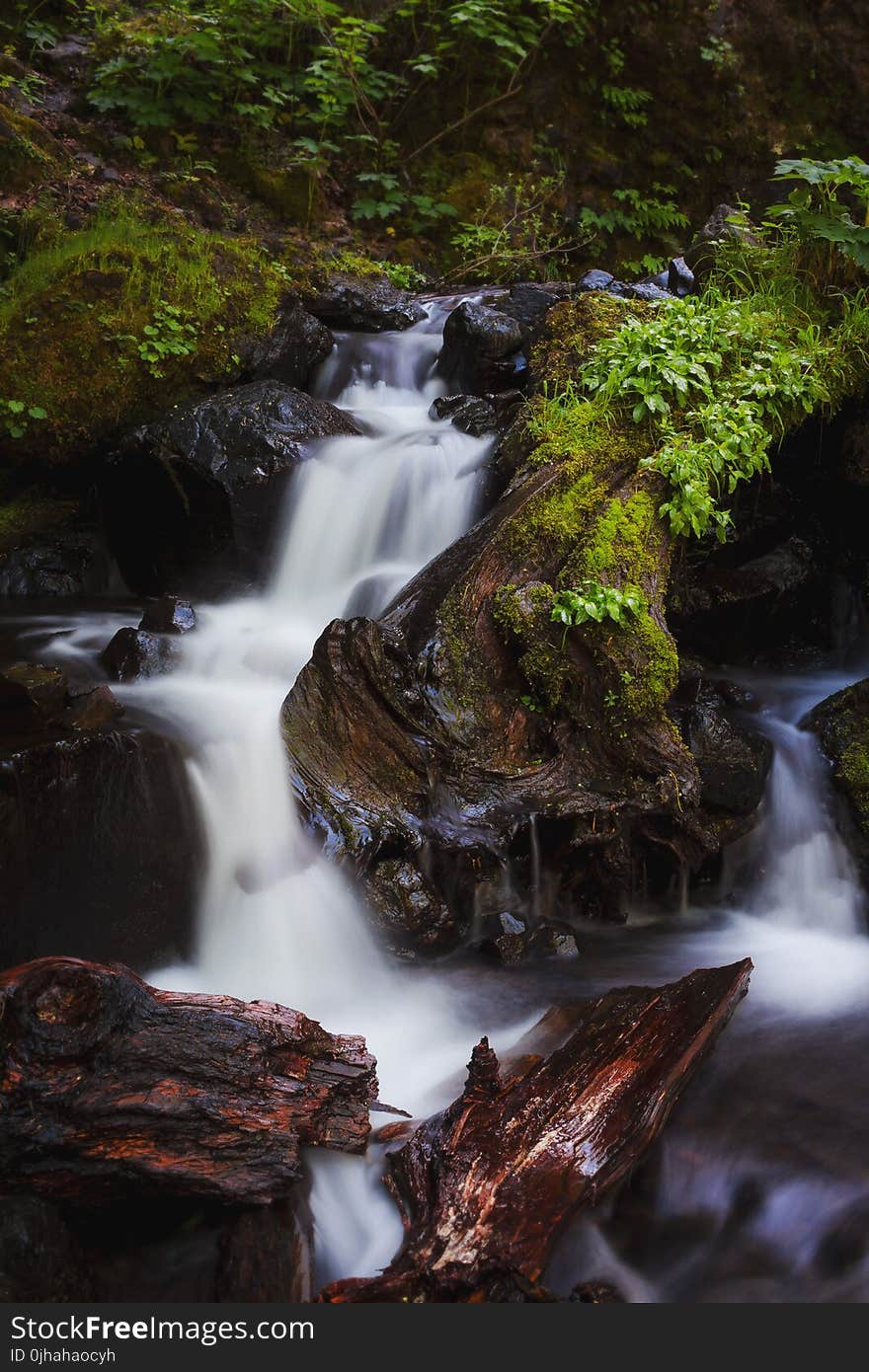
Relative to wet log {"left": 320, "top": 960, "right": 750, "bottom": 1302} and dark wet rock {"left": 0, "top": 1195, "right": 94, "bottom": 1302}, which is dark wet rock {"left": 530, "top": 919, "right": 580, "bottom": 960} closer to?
wet log {"left": 320, "top": 960, "right": 750, "bottom": 1302}

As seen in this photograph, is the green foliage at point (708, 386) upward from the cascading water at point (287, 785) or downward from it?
upward

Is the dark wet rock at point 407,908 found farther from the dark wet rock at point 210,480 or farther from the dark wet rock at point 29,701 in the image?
the dark wet rock at point 210,480

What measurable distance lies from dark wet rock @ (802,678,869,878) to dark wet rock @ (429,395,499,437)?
9.90 feet

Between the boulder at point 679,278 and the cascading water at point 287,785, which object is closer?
the cascading water at point 287,785

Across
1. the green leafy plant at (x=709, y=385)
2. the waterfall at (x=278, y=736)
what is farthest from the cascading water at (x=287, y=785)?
the green leafy plant at (x=709, y=385)

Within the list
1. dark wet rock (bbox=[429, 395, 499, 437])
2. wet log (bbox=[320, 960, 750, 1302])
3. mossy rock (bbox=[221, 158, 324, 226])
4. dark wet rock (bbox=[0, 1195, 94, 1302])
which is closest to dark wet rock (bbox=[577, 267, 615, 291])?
dark wet rock (bbox=[429, 395, 499, 437])

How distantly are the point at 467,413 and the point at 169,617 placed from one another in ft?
9.06

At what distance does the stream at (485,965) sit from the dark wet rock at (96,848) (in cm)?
12

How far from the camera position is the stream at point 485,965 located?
2898 mm

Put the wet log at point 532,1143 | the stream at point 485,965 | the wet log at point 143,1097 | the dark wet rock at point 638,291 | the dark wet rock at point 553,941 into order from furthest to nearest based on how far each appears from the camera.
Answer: the dark wet rock at point 638,291 < the dark wet rock at point 553,941 < the stream at point 485,965 < the wet log at point 143,1097 < the wet log at point 532,1143

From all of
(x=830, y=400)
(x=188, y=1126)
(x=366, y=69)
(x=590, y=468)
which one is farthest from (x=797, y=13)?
(x=188, y=1126)

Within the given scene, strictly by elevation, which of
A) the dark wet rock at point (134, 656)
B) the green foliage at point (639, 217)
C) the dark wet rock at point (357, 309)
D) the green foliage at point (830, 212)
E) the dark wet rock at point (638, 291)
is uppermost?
the green foliage at point (639, 217)

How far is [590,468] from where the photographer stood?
187 inches

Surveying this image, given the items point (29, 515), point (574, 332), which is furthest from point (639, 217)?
point (29, 515)
